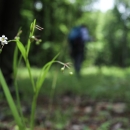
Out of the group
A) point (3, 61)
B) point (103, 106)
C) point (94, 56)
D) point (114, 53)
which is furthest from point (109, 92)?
point (114, 53)

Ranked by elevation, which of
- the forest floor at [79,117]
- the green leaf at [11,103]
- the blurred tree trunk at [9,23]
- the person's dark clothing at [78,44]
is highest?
the person's dark clothing at [78,44]

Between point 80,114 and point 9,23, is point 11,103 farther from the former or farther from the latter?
point 9,23

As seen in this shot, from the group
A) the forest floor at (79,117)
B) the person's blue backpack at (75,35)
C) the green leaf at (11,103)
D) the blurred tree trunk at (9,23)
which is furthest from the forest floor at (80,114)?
the person's blue backpack at (75,35)

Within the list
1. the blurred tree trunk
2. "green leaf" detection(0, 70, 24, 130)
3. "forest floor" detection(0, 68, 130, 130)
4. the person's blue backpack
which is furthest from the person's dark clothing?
"green leaf" detection(0, 70, 24, 130)

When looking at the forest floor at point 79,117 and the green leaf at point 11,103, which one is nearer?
the green leaf at point 11,103

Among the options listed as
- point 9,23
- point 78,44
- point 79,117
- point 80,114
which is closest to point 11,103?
point 79,117

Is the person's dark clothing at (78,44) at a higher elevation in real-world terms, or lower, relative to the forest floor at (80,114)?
higher

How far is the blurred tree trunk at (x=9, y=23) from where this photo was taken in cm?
617

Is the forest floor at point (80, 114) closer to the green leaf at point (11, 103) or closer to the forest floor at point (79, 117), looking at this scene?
the forest floor at point (79, 117)

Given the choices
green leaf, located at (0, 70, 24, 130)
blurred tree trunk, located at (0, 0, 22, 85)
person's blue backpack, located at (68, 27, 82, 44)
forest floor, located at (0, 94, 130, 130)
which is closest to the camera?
green leaf, located at (0, 70, 24, 130)

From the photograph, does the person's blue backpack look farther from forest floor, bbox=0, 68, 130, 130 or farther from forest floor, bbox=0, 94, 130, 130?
forest floor, bbox=0, 94, 130, 130

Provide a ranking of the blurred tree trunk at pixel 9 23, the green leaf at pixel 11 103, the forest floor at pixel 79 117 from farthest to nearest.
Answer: the blurred tree trunk at pixel 9 23 → the forest floor at pixel 79 117 → the green leaf at pixel 11 103

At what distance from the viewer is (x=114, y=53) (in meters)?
37.8

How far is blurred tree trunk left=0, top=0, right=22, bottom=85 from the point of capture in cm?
617
